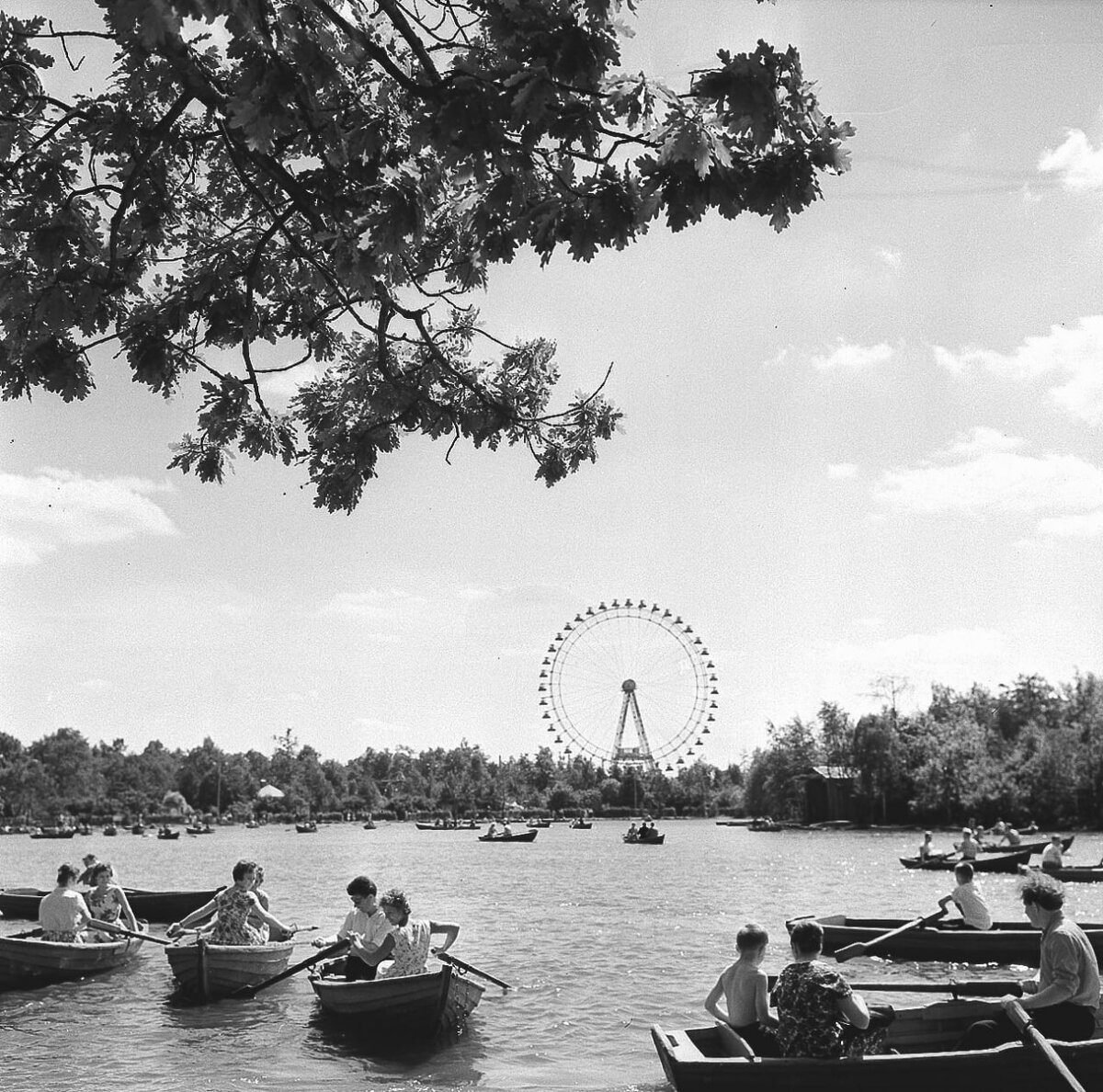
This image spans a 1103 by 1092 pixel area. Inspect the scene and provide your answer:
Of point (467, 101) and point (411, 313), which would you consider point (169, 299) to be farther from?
point (467, 101)

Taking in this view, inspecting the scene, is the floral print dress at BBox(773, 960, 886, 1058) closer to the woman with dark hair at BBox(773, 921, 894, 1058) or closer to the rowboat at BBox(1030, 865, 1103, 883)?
the woman with dark hair at BBox(773, 921, 894, 1058)

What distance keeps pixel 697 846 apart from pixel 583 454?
235 feet

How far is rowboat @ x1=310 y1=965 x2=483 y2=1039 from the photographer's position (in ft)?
44.2

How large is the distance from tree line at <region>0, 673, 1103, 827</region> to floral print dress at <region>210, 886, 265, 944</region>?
248ft

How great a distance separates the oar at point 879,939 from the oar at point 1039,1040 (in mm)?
7373

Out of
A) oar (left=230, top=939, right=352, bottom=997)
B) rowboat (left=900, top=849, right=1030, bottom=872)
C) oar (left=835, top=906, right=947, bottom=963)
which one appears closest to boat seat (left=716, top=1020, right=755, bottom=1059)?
oar (left=230, top=939, right=352, bottom=997)

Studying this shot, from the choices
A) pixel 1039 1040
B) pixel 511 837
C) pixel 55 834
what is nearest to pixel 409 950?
pixel 1039 1040

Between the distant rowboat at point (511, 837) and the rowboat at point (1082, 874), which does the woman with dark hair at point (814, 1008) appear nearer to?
the rowboat at point (1082, 874)

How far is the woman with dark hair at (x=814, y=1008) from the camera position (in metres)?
8.83

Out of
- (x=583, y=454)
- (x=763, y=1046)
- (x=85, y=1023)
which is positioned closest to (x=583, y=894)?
(x=85, y=1023)

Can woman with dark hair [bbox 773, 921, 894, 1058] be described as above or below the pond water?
above

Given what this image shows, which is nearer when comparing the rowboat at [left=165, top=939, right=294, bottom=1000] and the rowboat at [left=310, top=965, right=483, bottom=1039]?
the rowboat at [left=310, top=965, right=483, bottom=1039]

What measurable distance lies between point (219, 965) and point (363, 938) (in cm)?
304

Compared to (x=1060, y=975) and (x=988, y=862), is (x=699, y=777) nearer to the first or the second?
(x=988, y=862)
